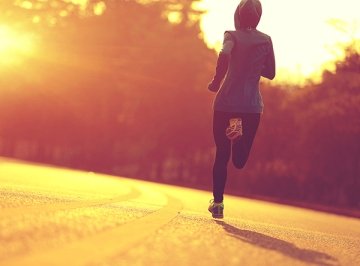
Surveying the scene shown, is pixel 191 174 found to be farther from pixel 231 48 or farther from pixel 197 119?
pixel 231 48

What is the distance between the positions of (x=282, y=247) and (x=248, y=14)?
2.81m

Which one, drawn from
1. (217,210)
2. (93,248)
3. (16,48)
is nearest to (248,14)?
(217,210)

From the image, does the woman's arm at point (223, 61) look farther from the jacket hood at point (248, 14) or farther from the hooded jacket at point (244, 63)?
the jacket hood at point (248, 14)

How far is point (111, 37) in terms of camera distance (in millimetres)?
48625

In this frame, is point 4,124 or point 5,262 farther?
point 4,124

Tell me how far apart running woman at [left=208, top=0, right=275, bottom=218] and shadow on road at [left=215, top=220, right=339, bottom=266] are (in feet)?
4.55

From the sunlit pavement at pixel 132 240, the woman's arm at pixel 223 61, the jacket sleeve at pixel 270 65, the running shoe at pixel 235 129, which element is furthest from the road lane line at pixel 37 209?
the jacket sleeve at pixel 270 65

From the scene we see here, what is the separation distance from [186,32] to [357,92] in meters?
14.1

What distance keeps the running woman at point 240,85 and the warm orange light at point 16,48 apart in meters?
40.2

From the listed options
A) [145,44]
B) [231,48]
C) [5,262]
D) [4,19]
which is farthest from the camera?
[145,44]

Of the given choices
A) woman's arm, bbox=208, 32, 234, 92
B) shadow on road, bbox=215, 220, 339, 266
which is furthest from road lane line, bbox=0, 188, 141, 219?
woman's arm, bbox=208, 32, 234, 92

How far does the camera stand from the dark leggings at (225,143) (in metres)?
6.94

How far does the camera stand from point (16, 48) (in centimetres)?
5059

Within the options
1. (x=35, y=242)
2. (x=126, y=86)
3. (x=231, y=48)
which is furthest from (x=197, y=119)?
(x=35, y=242)
